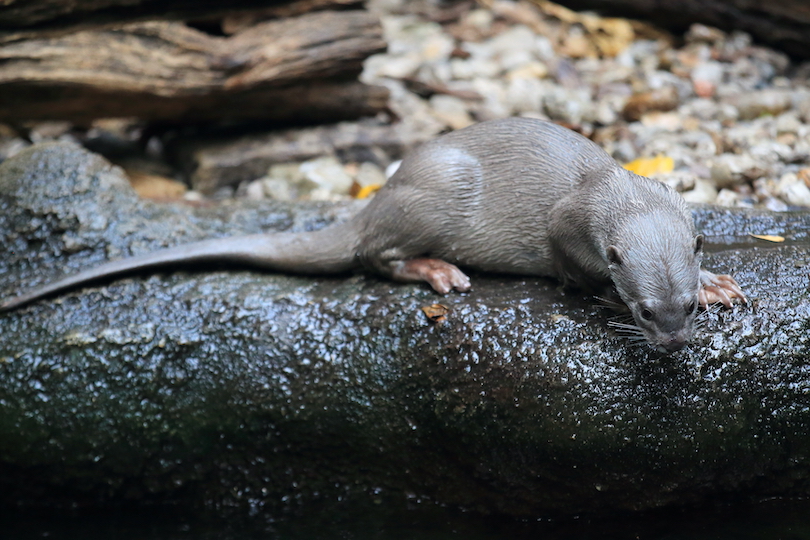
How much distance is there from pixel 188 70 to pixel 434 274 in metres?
2.35

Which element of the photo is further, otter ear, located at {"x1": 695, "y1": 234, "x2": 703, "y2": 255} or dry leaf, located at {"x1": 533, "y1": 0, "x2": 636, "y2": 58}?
dry leaf, located at {"x1": 533, "y1": 0, "x2": 636, "y2": 58}

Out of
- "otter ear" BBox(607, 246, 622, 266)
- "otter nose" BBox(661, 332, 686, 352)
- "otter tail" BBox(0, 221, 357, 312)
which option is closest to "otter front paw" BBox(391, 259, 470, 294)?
"otter tail" BBox(0, 221, 357, 312)

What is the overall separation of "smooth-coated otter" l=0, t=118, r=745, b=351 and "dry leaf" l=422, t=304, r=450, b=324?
0.09m

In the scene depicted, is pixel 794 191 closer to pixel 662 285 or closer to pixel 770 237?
pixel 770 237

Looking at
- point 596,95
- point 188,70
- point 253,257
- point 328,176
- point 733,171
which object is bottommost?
point 328,176

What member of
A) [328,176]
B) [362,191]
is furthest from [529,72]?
[362,191]

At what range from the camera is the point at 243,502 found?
2.80 metres

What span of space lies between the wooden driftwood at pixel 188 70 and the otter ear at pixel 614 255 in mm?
2760

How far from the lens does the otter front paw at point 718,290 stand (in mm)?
2459

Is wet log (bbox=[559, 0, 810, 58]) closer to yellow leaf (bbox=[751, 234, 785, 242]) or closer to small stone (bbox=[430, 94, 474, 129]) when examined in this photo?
small stone (bbox=[430, 94, 474, 129])

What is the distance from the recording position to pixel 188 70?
4.38m

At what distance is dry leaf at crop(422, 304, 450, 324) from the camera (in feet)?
8.65

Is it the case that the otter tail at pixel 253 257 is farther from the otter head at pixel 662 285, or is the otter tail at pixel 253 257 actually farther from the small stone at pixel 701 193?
the small stone at pixel 701 193

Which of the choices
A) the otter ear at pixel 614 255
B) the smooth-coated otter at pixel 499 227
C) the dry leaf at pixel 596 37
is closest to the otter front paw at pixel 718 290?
the smooth-coated otter at pixel 499 227
